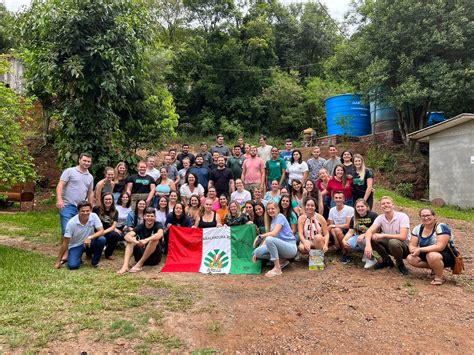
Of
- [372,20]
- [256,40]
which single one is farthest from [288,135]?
[372,20]

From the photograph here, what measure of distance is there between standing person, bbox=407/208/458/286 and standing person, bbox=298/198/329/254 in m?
1.19

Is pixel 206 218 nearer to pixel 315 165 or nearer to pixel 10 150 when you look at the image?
pixel 315 165

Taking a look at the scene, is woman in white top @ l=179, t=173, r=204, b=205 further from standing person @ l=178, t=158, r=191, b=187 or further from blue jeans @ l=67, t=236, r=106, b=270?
blue jeans @ l=67, t=236, r=106, b=270

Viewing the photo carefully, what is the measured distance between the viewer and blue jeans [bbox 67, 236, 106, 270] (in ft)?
19.4

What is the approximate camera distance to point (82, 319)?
160 inches

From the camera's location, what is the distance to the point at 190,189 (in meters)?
7.34

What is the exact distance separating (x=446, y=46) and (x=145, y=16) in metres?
9.89

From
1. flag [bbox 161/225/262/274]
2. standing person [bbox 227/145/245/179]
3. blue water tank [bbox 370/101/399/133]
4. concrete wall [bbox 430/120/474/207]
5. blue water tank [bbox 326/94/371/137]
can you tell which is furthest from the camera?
blue water tank [bbox 326/94/371/137]

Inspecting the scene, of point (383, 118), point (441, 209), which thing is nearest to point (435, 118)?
point (383, 118)

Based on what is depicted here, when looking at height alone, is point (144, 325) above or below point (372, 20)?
below

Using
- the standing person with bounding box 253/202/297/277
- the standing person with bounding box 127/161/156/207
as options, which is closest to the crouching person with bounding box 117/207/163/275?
the standing person with bounding box 127/161/156/207

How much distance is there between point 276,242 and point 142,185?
2890 millimetres

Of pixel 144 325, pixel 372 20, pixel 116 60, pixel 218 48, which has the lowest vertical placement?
pixel 144 325

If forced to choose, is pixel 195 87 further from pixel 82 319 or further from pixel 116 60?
pixel 82 319
